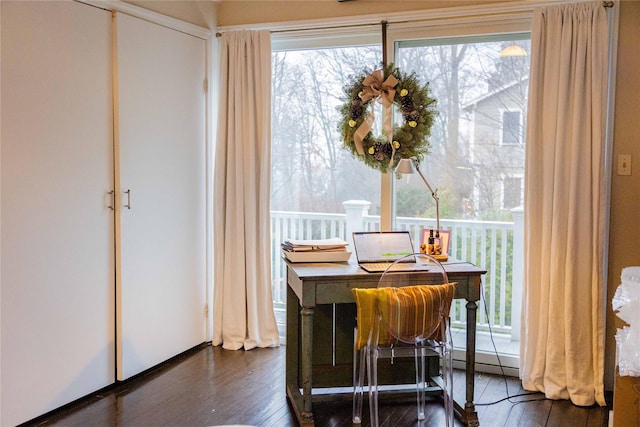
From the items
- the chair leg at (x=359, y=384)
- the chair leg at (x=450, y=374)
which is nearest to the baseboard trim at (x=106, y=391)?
the chair leg at (x=359, y=384)

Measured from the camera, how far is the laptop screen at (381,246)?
3.16 metres

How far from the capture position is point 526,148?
3.42 meters

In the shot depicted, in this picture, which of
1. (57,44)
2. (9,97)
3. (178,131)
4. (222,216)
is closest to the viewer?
(9,97)

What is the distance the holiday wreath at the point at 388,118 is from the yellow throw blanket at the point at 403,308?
101cm

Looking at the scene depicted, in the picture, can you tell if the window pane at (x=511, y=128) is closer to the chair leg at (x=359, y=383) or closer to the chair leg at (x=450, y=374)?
the chair leg at (x=450, y=374)

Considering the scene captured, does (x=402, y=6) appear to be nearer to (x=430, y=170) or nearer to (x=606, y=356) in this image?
(x=430, y=170)

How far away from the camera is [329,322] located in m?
3.38

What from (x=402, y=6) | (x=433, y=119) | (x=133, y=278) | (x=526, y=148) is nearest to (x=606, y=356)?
(x=526, y=148)

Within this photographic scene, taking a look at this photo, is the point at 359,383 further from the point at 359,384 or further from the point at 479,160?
the point at 479,160

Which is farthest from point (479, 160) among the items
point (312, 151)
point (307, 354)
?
point (307, 354)

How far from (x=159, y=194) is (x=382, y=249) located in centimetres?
144

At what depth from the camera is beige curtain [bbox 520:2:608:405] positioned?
3.27 metres

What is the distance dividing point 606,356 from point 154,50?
123 inches

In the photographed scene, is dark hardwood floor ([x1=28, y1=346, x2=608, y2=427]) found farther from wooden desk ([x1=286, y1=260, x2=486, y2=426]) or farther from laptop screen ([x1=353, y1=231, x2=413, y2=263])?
laptop screen ([x1=353, y1=231, x2=413, y2=263])
